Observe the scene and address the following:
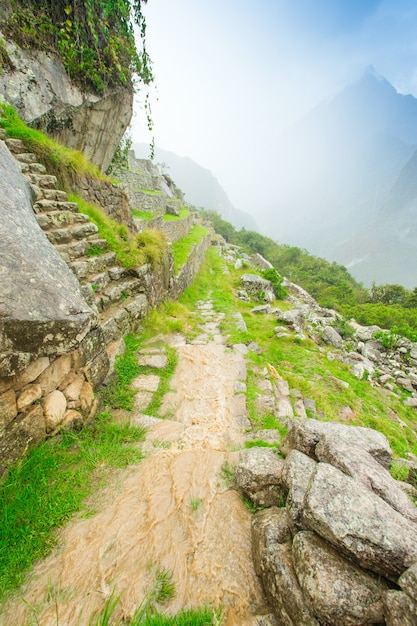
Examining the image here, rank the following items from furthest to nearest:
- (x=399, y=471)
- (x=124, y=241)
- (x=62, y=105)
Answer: (x=62, y=105), (x=124, y=241), (x=399, y=471)

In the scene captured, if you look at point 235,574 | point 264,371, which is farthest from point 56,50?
point 235,574

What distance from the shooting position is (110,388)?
4.33 metres

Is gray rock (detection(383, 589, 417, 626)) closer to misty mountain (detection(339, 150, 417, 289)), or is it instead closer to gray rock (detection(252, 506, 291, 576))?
gray rock (detection(252, 506, 291, 576))

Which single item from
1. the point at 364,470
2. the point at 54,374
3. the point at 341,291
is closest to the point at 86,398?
the point at 54,374

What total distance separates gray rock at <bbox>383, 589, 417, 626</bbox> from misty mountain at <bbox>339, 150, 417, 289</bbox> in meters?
129

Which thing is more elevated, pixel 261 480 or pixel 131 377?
pixel 261 480

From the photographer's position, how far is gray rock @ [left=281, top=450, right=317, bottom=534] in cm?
230

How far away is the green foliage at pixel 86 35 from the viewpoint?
755 cm

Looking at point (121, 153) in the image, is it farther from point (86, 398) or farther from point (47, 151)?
point (86, 398)

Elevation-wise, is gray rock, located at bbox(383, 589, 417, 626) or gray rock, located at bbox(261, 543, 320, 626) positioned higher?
gray rock, located at bbox(383, 589, 417, 626)

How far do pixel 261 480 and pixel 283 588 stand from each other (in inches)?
38.4

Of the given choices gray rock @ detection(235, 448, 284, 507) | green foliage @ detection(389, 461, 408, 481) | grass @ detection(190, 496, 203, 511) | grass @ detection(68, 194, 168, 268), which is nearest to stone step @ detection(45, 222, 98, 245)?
grass @ detection(68, 194, 168, 268)

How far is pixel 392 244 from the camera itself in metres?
134

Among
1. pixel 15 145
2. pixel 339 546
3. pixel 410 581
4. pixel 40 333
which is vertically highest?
pixel 15 145
